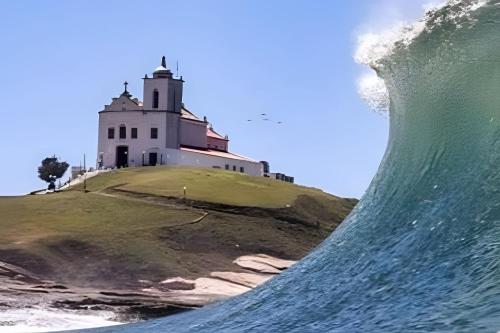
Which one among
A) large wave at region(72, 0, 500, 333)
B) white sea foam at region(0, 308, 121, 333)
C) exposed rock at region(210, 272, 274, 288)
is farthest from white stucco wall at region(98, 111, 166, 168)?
large wave at region(72, 0, 500, 333)

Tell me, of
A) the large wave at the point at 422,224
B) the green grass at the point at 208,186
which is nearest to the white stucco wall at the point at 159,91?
the green grass at the point at 208,186

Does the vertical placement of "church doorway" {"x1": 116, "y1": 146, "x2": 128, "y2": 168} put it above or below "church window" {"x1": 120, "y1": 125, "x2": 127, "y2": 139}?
below

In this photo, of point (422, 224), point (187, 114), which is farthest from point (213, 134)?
point (422, 224)

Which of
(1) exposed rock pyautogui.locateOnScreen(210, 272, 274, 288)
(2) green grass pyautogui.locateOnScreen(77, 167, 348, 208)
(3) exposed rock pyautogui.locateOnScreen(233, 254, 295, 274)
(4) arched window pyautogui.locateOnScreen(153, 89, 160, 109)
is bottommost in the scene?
(1) exposed rock pyautogui.locateOnScreen(210, 272, 274, 288)

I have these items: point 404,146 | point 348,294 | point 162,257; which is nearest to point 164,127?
point 162,257

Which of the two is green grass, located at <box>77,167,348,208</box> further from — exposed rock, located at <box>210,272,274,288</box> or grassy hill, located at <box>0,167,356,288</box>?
exposed rock, located at <box>210,272,274,288</box>

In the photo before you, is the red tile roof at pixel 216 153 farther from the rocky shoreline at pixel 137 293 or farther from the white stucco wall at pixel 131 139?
the rocky shoreline at pixel 137 293
